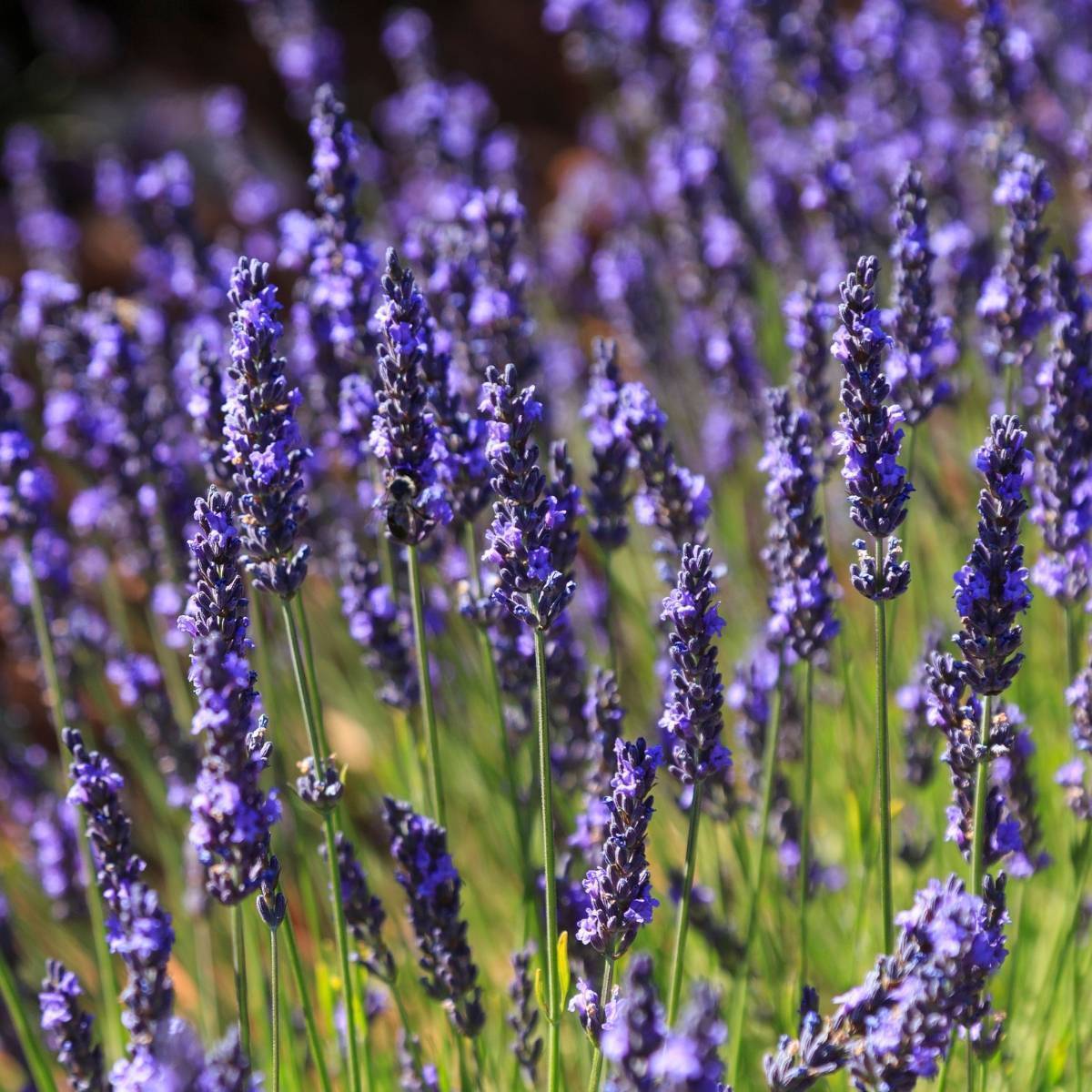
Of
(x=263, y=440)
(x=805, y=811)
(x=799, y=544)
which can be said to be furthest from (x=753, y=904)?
(x=263, y=440)

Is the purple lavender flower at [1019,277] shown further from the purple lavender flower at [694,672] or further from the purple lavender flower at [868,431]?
the purple lavender flower at [694,672]

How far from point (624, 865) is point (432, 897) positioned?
1.55ft

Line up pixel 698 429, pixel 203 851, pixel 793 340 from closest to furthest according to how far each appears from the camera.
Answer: pixel 203 851, pixel 793 340, pixel 698 429

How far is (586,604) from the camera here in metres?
4.21

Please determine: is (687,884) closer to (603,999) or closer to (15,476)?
(603,999)

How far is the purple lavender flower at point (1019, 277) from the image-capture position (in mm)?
2791

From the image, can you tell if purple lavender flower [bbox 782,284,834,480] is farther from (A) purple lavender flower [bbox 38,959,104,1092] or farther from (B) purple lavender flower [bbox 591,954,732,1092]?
(A) purple lavender flower [bbox 38,959,104,1092]

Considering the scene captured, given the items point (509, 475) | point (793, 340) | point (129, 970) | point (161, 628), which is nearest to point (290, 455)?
point (509, 475)

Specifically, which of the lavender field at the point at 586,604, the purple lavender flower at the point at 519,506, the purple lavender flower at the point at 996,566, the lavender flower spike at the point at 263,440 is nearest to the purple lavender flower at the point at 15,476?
the lavender field at the point at 586,604

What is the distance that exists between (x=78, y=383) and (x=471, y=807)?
6.16ft

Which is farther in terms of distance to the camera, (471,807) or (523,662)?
(471,807)

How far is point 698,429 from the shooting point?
5.26 meters

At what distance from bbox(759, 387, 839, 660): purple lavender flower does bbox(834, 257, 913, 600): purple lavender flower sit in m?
0.34

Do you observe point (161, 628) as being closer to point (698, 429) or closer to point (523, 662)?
point (523, 662)
